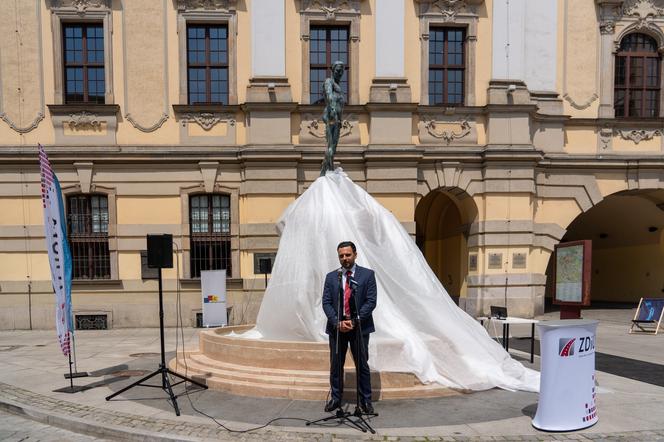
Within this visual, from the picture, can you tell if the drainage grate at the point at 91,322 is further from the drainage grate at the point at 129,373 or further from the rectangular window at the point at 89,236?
the drainage grate at the point at 129,373

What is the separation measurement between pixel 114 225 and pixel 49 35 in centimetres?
621

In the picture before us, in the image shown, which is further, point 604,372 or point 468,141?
point 468,141

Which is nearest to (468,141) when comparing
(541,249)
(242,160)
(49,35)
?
(541,249)

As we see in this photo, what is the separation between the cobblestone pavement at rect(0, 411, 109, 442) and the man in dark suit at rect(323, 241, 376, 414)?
2.91 meters

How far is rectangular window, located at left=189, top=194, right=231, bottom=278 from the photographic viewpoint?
14883 mm

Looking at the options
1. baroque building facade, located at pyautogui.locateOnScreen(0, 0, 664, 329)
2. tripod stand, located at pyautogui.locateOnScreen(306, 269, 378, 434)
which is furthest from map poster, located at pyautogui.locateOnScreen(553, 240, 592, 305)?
baroque building facade, located at pyautogui.locateOnScreen(0, 0, 664, 329)

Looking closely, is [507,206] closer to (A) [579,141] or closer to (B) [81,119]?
(A) [579,141]

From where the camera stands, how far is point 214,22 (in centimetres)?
1495

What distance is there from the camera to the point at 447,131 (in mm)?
15211

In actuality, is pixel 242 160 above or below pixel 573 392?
above

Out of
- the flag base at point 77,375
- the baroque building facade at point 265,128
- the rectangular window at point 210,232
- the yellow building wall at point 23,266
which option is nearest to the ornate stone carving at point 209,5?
the baroque building facade at point 265,128

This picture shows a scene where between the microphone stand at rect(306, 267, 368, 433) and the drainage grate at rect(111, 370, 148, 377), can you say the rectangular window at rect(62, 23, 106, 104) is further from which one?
the microphone stand at rect(306, 267, 368, 433)

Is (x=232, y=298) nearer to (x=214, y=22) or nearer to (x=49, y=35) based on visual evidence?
(x=214, y=22)

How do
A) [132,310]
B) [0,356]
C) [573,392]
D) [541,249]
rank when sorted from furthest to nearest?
[541,249] → [132,310] → [0,356] → [573,392]
